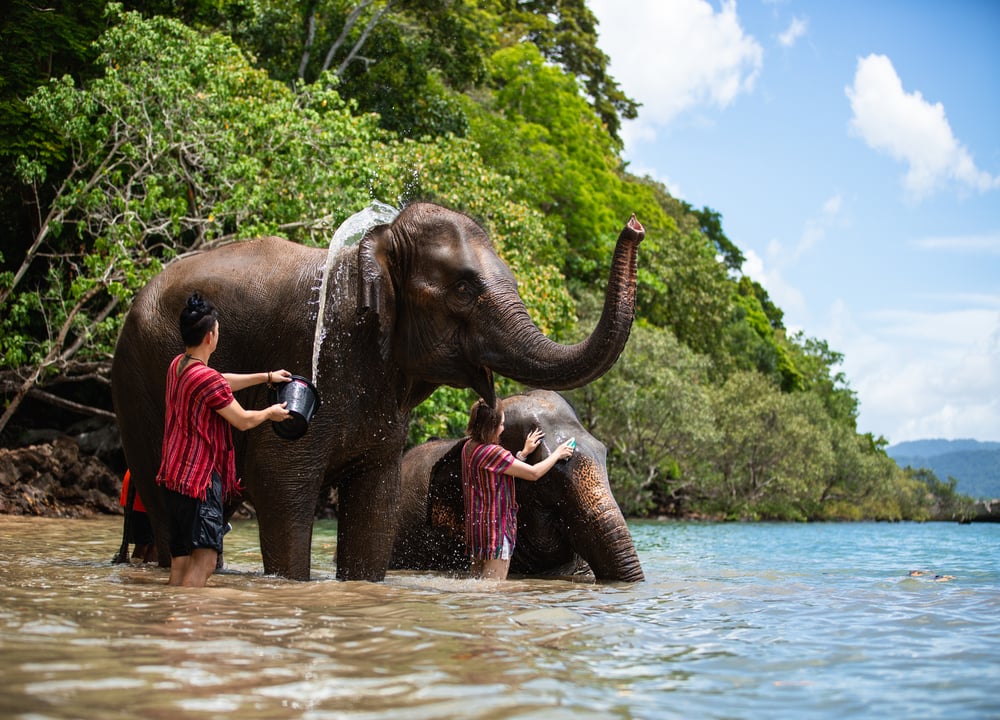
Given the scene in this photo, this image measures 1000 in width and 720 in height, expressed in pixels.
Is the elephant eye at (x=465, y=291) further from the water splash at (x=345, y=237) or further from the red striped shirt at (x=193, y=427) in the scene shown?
the red striped shirt at (x=193, y=427)

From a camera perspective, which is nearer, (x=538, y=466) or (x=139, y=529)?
(x=538, y=466)

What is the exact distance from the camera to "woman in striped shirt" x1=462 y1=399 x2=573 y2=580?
7.49 metres

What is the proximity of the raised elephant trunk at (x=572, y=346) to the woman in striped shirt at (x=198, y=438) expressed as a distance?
122 cm

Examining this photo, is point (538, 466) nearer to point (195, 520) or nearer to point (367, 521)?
point (367, 521)

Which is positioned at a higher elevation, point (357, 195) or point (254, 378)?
point (357, 195)

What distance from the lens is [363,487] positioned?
6664 millimetres

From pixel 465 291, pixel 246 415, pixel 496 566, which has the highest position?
pixel 465 291

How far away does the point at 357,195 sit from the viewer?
56.5 ft

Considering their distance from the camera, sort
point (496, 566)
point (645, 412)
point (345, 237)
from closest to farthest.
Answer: point (345, 237), point (496, 566), point (645, 412)

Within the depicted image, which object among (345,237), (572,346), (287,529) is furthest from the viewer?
(345,237)

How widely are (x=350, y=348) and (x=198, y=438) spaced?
1.16m

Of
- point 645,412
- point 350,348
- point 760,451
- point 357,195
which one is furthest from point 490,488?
point 760,451

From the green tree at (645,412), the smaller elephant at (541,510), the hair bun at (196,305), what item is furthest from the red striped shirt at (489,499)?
the green tree at (645,412)

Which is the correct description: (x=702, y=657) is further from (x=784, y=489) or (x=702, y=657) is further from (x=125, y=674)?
(x=784, y=489)
